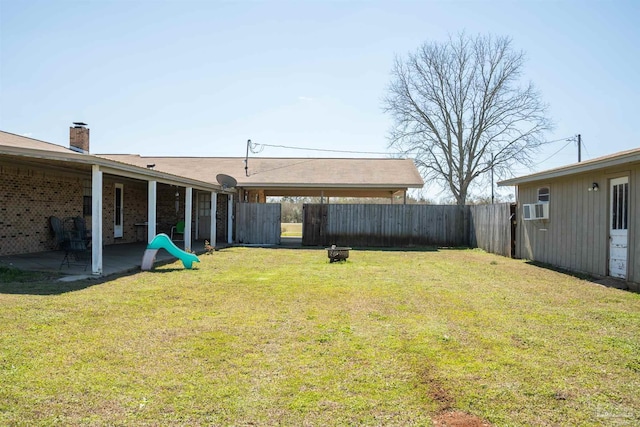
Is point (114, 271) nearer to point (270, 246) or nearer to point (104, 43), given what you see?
point (104, 43)

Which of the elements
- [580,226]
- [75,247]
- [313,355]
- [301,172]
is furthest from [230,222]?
[313,355]

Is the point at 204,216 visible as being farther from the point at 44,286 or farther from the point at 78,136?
the point at 44,286

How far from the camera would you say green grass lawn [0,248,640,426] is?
10.4 feet

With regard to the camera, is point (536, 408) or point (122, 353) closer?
point (536, 408)

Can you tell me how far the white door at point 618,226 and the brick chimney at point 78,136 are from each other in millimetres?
15235

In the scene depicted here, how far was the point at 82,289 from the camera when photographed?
7523 mm

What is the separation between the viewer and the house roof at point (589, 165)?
8.19 m

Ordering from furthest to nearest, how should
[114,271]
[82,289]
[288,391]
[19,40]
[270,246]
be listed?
[270,246]
[19,40]
[114,271]
[82,289]
[288,391]

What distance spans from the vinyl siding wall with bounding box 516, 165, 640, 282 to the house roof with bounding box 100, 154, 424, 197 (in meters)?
6.28

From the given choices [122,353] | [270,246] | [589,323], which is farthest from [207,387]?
[270,246]

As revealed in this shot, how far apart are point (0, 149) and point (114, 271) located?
10.5 ft

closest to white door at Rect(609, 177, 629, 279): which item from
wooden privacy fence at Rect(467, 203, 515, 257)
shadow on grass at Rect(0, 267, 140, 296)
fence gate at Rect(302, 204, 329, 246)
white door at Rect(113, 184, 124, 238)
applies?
wooden privacy fence at Rect(467, 203, 515, 257)

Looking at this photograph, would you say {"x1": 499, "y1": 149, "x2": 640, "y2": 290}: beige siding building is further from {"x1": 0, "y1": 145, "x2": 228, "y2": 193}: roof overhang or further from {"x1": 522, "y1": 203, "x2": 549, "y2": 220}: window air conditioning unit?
{"x1": 0, "y1": 145, "x2": 228, "y2": 193}: roof overhang

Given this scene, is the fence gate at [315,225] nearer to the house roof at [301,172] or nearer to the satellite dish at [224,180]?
the house roof at [301,172]
